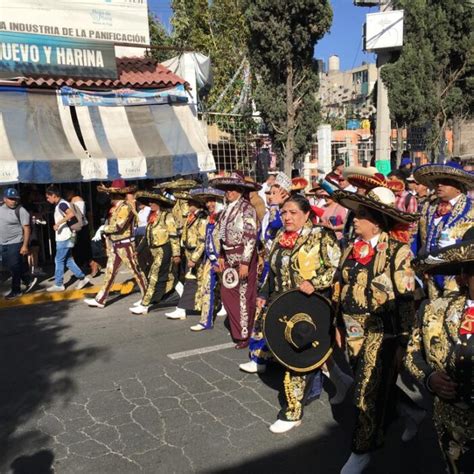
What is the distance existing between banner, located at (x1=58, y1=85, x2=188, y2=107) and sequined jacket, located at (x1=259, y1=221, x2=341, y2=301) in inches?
339

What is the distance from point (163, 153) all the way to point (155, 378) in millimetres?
7236

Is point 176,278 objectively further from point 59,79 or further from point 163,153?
point 59,79

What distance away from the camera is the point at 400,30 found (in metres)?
20.0

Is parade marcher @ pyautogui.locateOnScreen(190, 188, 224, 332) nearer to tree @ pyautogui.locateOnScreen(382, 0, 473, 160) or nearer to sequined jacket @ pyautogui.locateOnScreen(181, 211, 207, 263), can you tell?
sequined jacket @ pyautogui.locateOnScreen(181, 211, 207, 263)

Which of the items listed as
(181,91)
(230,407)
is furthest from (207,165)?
(230,407)

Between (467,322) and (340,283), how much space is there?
137cm

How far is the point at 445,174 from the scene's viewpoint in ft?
15.4

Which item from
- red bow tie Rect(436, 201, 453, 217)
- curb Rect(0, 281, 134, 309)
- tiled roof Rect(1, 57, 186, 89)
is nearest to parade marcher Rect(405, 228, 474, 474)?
red bow tie Rect(436, 201, 453, 217)

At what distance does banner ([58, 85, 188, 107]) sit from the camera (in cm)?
1130

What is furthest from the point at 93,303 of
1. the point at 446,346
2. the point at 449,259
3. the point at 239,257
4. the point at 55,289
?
the point at 449,259

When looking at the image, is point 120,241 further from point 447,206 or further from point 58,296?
point 447,206

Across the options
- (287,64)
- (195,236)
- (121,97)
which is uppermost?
(287,64)

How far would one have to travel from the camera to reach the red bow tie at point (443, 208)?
4910 millimetres

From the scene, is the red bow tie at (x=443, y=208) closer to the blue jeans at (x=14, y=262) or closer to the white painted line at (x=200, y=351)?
the white painted line at (x=200, y=351)
